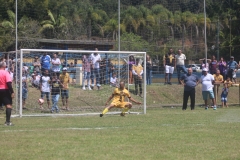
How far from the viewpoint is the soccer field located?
10759 mm

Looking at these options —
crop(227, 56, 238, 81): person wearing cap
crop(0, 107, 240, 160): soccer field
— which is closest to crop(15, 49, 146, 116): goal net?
crop(0, 107, 240, 160): soccer field

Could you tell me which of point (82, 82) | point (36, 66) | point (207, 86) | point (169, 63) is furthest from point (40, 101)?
point (169, 63)

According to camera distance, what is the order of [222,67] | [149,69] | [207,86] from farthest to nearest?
[222,67] < [149,69] < [207,86]

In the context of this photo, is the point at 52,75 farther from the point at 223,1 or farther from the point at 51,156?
the point at 223,1

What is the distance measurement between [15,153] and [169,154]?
3.10 m

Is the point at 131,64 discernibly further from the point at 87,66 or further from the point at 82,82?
the point at 82,82

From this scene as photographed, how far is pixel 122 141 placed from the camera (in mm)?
12750

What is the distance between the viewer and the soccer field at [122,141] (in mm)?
10759

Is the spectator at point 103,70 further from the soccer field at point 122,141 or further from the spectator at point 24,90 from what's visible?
the soccer field at point 122,141

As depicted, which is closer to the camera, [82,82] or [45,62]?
[45,62]

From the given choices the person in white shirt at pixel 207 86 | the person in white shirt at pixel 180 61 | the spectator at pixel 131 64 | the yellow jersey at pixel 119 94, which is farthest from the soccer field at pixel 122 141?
the person in white shirt at pixel 180 61

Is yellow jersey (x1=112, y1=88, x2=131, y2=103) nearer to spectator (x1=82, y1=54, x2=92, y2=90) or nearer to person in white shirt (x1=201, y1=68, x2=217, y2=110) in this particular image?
spectator (x1=82, y1=54, x2=92, y2=90)

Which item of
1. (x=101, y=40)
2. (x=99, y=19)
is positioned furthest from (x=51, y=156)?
(x=99, y=19)

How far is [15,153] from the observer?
10891mm
